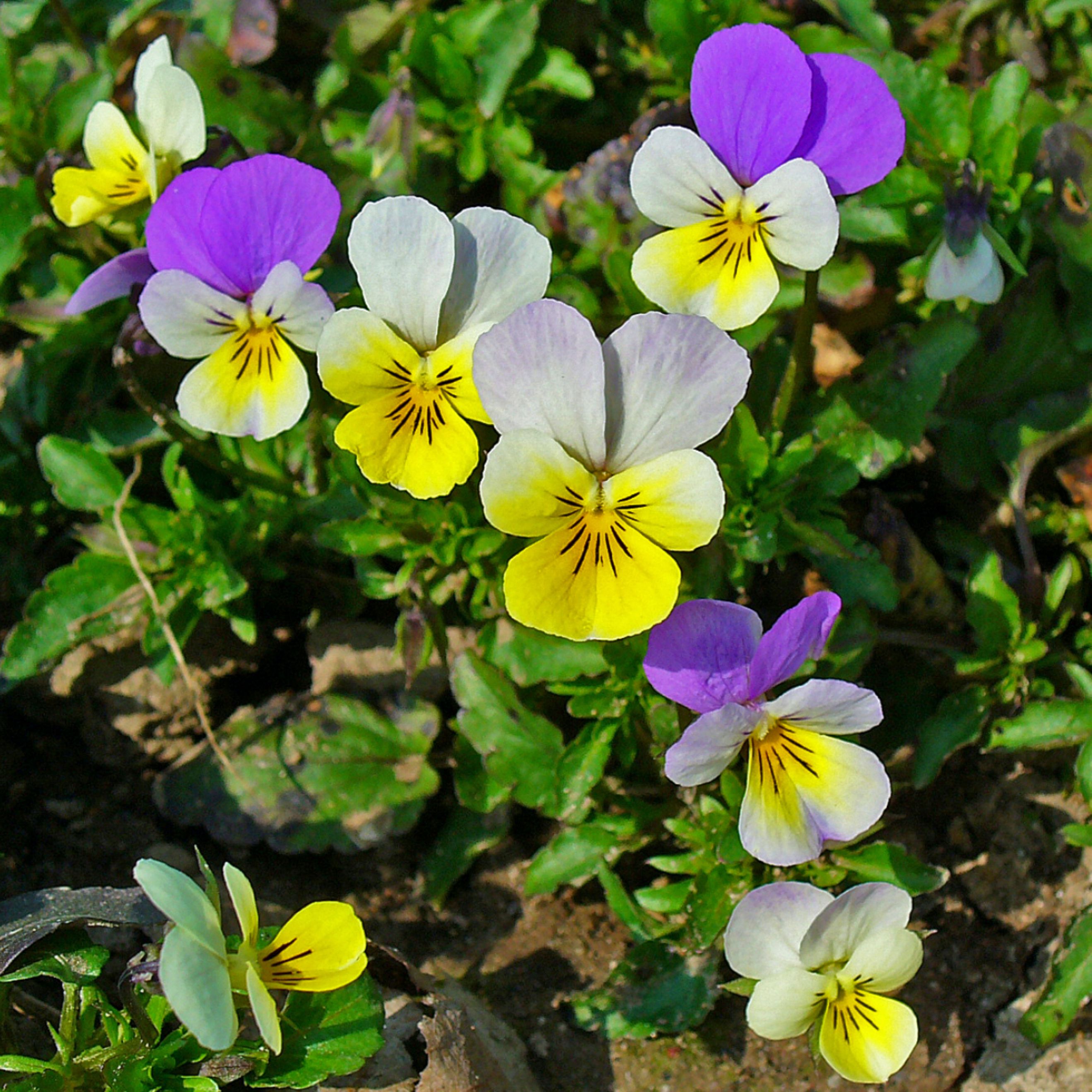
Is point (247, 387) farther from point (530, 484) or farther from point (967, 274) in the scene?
point (967, 274)

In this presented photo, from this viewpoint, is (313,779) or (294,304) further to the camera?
(313,779)

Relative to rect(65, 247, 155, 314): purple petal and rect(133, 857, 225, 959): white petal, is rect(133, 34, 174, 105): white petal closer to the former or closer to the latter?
rect(65, 247, 155, 314): purple petal

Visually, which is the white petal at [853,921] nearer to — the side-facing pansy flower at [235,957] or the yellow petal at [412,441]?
the side-facing pansy flower at [235,957]

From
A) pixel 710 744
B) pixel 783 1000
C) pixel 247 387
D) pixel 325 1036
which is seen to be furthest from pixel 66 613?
pixel 783 1000

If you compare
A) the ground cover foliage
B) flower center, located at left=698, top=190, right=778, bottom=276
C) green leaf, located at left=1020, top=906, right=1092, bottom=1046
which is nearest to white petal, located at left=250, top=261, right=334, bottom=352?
the ground cover foliage

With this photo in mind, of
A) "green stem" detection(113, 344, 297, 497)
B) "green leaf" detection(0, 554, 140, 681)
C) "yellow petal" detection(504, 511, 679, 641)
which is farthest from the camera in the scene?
"green leaf" detection(0, 554, 140, 681)

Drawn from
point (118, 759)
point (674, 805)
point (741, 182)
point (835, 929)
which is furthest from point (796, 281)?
point (118, 759)

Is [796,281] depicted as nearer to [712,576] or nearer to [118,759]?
[712,576]
